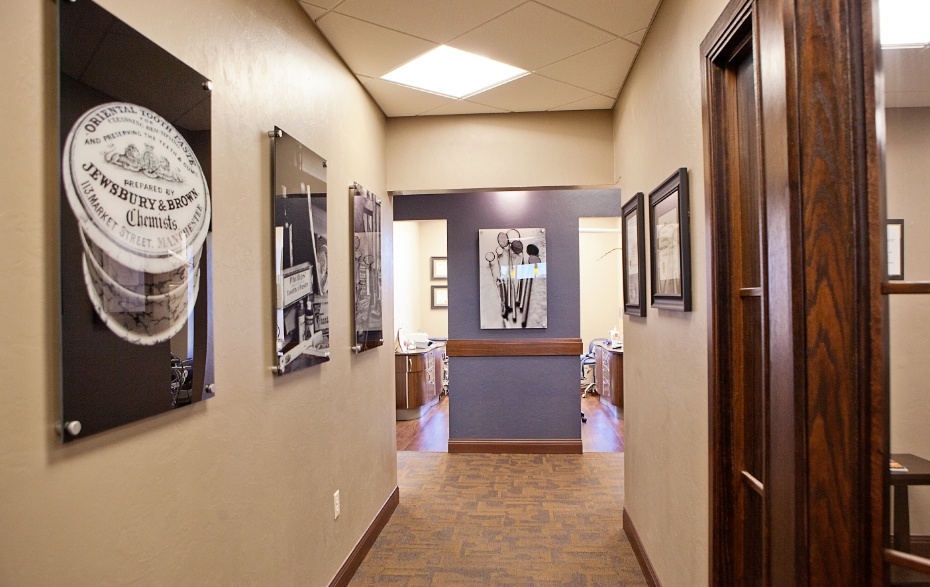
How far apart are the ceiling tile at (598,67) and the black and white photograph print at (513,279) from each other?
1.87 m

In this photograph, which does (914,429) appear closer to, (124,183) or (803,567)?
(803,567)

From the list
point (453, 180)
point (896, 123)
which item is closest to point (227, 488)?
point (896, 123)

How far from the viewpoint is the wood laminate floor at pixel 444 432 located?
15.8ft

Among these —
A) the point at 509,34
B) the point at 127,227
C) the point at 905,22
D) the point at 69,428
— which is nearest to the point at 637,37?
the point at 509,34

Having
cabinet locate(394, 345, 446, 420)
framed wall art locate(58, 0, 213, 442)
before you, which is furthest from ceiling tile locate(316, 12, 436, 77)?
cabinet locate(394, 345, 446, 420)

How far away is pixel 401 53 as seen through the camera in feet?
7.96

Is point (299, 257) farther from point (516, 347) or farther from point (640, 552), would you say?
point (516, 347)

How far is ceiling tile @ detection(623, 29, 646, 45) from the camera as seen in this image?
88.1 inches

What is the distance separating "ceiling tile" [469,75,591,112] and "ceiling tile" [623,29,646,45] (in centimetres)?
55

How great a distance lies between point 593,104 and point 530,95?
45 centimetres

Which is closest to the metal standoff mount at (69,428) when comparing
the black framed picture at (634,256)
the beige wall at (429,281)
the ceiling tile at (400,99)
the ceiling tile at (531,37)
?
the ceiling tile at (531,37)

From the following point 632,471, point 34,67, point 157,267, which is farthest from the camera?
point 632,471

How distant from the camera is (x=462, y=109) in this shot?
324cm

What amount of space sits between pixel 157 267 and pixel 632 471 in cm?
256
